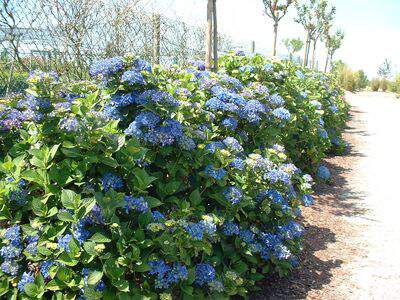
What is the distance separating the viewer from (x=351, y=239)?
13.9 feet

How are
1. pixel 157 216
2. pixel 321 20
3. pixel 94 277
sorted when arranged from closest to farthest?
pixel 94 277 < pixel 157 216 < pixel 321 20

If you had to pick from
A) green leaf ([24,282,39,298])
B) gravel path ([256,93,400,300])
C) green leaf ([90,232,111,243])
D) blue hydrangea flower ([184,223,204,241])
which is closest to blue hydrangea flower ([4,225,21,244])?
green leaf ([24,282,39,298])

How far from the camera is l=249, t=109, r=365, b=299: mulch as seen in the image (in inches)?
127

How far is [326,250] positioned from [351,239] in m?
0.43

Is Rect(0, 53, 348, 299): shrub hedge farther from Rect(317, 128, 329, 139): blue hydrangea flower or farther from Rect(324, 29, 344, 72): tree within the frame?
Rect(324, 29, 344, 72): tree

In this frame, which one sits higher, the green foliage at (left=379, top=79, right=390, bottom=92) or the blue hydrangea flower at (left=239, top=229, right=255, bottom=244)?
the blue hydrangea flower at (left=239, top=229, right=255, bottom=244)

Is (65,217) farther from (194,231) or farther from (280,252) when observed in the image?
(280,252)

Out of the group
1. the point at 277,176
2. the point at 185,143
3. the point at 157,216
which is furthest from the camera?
the point at 277,176

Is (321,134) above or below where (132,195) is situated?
below

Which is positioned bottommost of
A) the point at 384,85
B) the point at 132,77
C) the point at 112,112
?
the point at 384,85

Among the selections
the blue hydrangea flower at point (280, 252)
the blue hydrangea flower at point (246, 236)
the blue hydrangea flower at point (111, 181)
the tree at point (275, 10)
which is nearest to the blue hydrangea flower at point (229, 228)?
the blue hydrangea flower at point (246, 236)

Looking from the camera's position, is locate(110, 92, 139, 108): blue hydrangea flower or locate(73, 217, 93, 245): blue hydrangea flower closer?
locate(73, 217, 93, 245): blue hydrangea flower

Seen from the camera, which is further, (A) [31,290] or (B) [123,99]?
(B) [123,99]

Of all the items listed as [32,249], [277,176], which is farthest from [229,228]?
[32,249]
